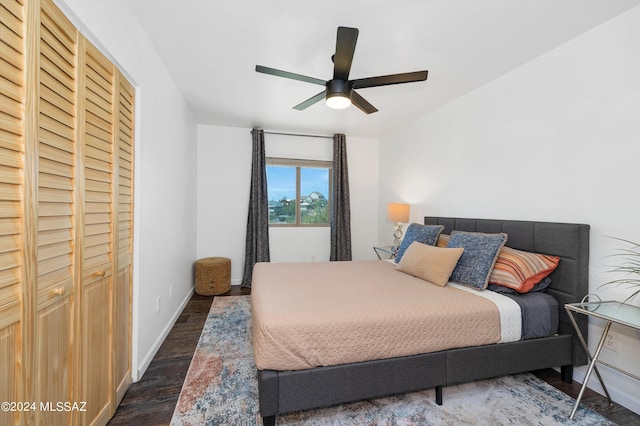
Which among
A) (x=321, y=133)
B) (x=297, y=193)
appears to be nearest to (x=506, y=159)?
(x=321, y=133)

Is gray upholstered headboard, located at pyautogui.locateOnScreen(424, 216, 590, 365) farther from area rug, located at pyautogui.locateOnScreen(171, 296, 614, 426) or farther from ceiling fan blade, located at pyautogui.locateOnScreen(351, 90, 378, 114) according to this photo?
ceiling fan blade, located at pyautogui.locateOnScreen(351, 90, 378, 114)

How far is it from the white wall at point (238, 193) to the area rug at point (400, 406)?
248 cm

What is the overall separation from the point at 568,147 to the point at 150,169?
10.8ft

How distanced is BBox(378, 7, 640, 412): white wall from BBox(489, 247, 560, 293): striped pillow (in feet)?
0.91

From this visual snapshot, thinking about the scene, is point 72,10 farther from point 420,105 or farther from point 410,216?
point 410,216

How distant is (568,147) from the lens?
2.03 metres

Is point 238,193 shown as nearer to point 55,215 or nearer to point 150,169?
point 150,169

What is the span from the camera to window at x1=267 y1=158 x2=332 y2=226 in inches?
183

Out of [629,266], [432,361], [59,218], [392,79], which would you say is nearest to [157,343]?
[59,218]

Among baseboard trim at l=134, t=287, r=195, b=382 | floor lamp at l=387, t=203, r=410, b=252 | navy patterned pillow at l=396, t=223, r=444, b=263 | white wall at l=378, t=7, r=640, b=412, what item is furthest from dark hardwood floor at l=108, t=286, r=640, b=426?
floor lamp at l=387, t=203, r=410, b=252

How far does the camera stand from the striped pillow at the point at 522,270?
1955 mm

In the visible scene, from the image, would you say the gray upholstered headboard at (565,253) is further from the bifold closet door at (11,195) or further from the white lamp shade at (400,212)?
the bifold closet door at (11,195)

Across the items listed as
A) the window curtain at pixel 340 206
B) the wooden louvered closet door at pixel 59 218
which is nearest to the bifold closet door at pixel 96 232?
the wooden louvered closet door at pixel 59 218

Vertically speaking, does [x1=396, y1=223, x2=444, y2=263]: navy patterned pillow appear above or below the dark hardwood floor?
above
